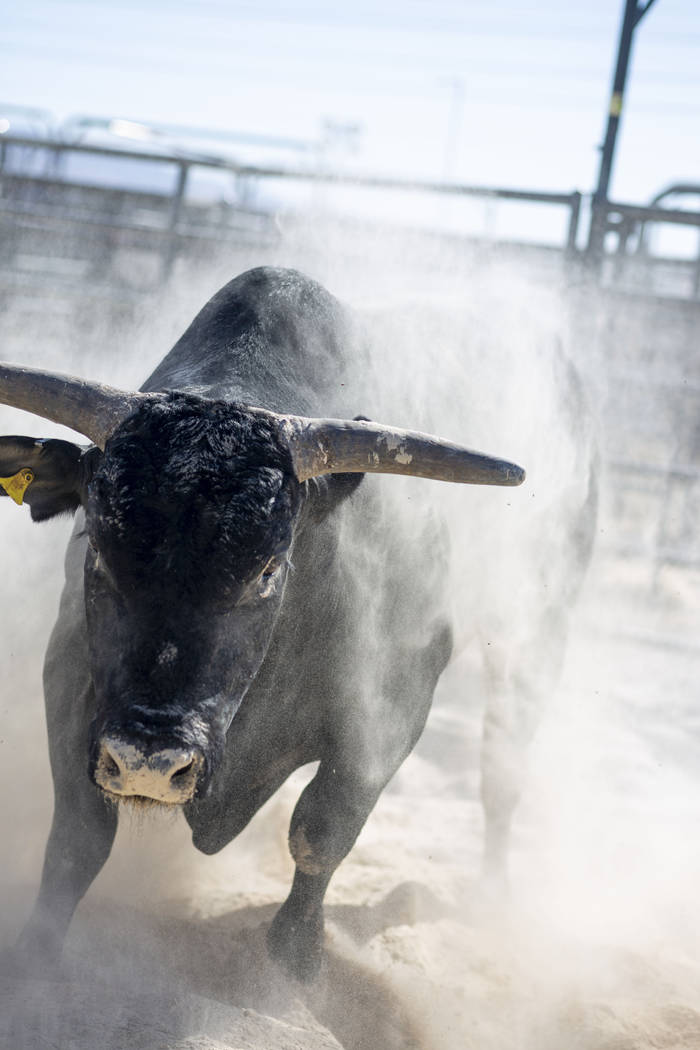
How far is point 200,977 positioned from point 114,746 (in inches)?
53.1

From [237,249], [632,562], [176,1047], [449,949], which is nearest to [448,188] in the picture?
[237,249]

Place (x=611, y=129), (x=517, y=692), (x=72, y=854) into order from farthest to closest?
1. (x=611, y=129)
2. (x=517, y=692)
3. (x=72, y=854)

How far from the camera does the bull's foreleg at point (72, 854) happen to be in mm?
2803

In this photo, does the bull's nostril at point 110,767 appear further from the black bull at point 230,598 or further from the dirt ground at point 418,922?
the dirt ground at point 418,922

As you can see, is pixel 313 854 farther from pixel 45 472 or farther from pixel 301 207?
pixel 301 207

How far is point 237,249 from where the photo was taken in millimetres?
8141

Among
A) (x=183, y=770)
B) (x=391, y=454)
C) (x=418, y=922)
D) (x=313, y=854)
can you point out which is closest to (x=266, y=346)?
(x=391, y=454)

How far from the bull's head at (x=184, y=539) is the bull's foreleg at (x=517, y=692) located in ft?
8.18

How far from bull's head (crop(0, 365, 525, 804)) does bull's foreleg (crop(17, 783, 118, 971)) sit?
2.38 ft

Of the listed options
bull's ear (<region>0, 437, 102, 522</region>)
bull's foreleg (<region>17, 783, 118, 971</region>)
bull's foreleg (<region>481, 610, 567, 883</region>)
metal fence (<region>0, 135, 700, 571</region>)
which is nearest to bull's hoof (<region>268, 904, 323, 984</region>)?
bull's foreleg (<region>17, 783, 118, 971</region>)

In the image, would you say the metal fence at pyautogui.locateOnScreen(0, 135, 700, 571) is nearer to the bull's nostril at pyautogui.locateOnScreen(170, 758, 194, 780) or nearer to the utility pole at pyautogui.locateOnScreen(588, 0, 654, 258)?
the utility pole at pyautogui.locateOnScreen(588, 0, 654, 258)

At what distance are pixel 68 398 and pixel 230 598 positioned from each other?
69cm

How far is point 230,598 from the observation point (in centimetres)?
221

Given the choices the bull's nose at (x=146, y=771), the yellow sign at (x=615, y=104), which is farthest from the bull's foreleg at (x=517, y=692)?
the yellow sign at (x=615, y=104)
